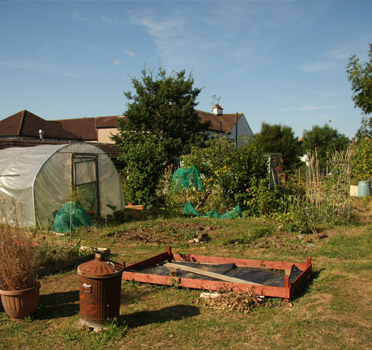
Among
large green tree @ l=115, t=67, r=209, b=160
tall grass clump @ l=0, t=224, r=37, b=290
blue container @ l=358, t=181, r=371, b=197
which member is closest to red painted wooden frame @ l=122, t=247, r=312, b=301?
tall grass clump @ l=0, t=224, r=37, b=290

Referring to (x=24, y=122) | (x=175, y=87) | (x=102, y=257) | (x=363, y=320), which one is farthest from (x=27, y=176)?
(x=24, y=122)

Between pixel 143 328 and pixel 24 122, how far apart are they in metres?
38.8

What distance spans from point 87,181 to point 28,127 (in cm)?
2990

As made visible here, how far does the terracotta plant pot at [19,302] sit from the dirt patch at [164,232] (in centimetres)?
475

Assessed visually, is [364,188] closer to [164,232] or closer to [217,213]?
[217,213]

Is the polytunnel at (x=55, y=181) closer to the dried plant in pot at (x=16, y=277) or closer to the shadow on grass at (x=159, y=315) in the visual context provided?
the dried plant in pot at (x=16, y=277)

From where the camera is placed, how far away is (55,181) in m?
11.5

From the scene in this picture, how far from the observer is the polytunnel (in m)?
10.9

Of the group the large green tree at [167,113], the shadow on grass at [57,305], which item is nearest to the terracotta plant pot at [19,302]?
the shadow on grass at [57,305]

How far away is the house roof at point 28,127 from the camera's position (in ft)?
125

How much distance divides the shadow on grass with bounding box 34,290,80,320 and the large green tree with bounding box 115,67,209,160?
22362mm

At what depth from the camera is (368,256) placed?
778 cm

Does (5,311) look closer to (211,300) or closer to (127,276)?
(127,276)

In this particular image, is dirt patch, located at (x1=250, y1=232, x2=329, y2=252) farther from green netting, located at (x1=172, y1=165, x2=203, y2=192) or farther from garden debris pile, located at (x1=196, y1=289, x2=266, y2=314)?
green netting, located at (x1=172, y1=165, x2=203, y2=192)
